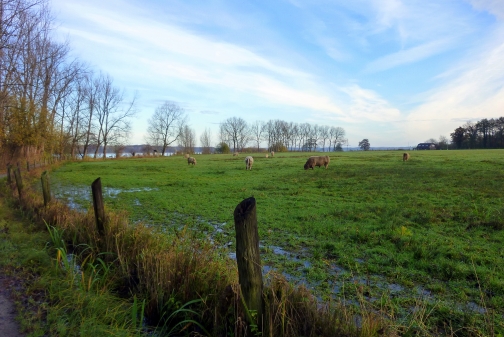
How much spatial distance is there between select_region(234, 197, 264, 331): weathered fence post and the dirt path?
2.59m

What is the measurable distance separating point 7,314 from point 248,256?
322 centimetres

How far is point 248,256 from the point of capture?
3.02m

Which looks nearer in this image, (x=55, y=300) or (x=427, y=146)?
(x=55, y=300)

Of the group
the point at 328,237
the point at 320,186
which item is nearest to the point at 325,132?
the point at 320,186

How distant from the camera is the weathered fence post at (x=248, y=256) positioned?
3008mm

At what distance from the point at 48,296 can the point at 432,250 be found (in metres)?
6.91

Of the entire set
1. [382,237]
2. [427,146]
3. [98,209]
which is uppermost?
[427,146]

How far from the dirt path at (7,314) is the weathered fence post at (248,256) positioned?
259 cm

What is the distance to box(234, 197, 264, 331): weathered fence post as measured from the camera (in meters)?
3.01

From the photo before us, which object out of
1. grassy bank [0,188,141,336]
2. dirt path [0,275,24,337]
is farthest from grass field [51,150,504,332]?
dirt path [0,275,24,337]

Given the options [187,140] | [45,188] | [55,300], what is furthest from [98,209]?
[187,140]

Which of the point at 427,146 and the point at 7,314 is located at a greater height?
the point at 427,146

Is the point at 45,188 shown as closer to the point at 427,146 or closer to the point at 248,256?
the point at 248,256

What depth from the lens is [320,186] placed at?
16359 millimetres
